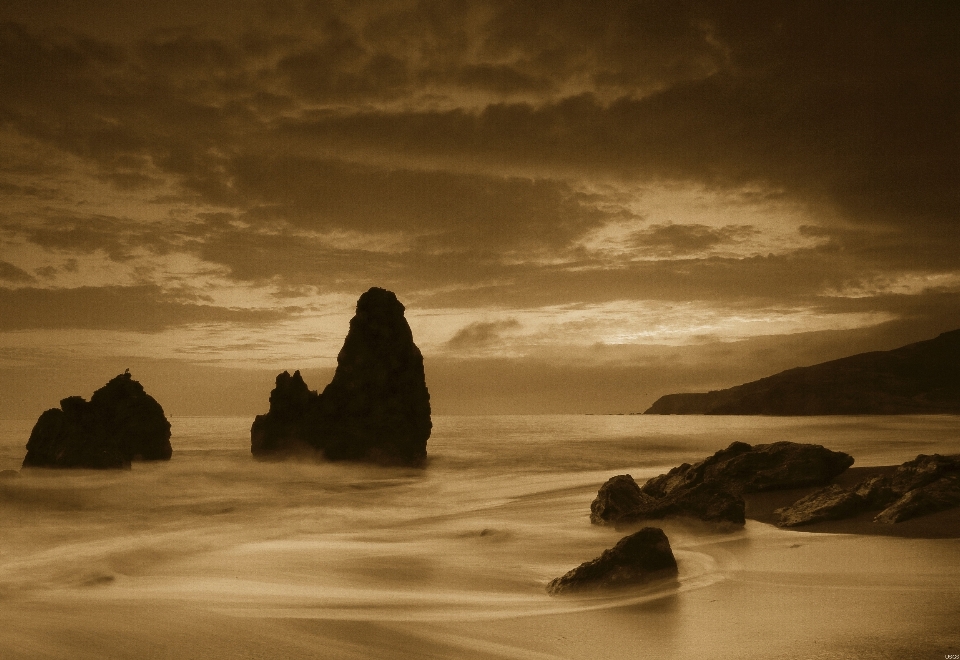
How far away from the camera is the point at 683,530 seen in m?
13.1

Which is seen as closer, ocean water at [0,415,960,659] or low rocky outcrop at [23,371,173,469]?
ocean water at [0,415,960,659]

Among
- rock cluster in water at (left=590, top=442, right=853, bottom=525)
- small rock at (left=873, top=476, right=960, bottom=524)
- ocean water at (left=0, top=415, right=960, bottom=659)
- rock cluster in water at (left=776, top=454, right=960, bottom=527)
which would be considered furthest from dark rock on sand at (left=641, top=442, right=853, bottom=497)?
small rock at (left=873, top=476, right=960, bottom=524)

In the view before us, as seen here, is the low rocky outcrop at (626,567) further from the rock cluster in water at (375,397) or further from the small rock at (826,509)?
the rock cluster in water at (375,397)

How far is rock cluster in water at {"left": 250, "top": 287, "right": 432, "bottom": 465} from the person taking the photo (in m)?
50.8

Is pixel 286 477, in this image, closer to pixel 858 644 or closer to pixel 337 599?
pixel 337 599

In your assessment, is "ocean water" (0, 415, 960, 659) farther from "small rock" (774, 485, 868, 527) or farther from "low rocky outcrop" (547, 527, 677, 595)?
"small rock" (774, 485, 868, 527)

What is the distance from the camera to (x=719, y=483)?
14.4 m

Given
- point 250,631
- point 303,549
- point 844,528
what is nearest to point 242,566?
point 303,549

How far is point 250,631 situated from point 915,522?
36.7 ft

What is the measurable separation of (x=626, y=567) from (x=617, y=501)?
6.42m

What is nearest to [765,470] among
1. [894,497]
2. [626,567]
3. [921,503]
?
[894,497]

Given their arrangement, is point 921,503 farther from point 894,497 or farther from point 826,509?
point 826,509

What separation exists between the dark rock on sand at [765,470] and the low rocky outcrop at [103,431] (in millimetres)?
36019

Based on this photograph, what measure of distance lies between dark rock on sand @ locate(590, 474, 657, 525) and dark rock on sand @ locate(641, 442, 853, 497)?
1.60 meters
